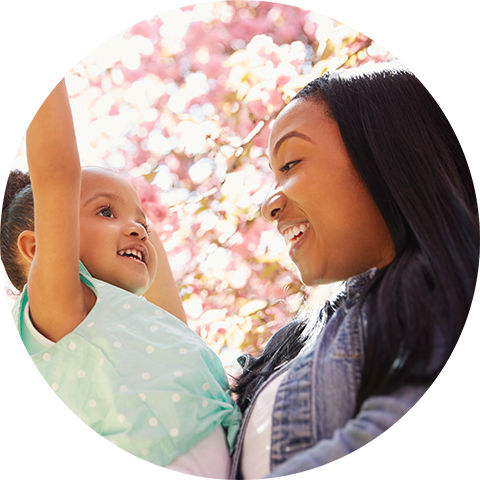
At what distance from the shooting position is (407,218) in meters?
0.84

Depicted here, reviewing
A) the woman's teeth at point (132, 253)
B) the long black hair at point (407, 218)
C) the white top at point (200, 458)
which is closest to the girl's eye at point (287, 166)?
the long black hair at point (407, 218)

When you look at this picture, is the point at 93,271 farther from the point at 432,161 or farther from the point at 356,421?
the point at 432,161

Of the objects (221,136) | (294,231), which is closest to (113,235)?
(294,231)

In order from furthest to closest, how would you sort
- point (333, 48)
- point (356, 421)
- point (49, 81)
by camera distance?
point (333, 48) < point (49, 81) < point (356, 421)

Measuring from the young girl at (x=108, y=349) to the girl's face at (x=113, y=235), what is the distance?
0.23ft

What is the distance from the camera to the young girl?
2.49ft

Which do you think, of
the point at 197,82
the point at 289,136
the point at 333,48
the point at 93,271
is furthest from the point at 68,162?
the point at 197,82

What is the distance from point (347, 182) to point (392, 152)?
114 millimetres

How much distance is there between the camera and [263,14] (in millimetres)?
3051

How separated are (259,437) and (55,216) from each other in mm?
551

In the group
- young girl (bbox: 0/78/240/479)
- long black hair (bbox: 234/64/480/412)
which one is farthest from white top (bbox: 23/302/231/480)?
long black hair (bbox: 234/64/480/412)

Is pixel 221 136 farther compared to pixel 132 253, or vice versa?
pixel 221 136

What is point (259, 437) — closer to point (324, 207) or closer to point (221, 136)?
point (324, 207)

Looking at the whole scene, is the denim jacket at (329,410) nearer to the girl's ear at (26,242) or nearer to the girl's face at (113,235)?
the girl's face at (113,235)
